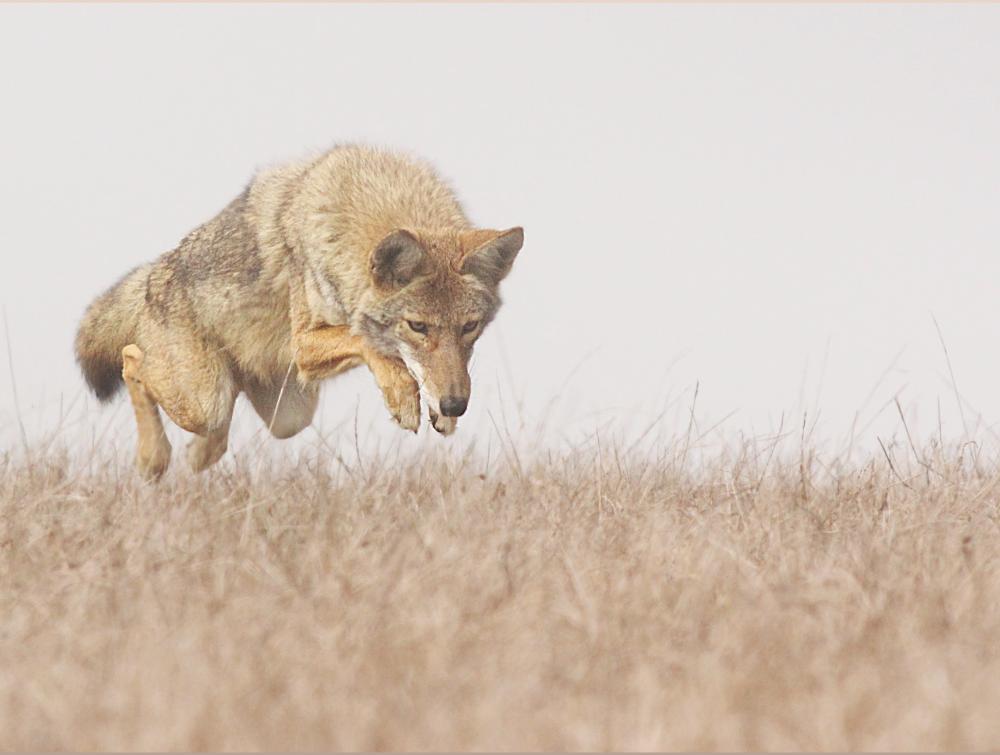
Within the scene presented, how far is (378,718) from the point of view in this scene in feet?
10.2

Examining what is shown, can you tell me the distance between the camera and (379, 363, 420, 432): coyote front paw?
6422mm

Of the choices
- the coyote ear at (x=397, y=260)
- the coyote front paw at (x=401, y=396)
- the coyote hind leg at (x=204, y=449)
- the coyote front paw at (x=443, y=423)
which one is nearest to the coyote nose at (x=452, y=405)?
the coyote front paw at (x=443, y=423)

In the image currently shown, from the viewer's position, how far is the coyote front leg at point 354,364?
6438mm

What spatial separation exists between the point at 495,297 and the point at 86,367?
348 cm

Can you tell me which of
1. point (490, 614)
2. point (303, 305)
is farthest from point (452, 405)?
point (490, 614)

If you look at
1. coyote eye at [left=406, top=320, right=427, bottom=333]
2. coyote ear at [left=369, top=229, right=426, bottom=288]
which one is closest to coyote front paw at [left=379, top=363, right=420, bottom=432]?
coyote eye at [left=406, top=320, right=427, bottom=333]

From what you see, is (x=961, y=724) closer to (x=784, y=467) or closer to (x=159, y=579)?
(x=159, y=579)

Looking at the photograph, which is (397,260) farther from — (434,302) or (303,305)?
(303,305)

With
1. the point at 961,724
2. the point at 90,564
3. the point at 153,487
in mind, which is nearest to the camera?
the point at 961,724

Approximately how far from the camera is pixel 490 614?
4.01 meters

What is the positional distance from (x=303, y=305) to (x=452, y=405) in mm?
1388

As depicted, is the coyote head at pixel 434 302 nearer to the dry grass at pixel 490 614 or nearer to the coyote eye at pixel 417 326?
the coyote eye at pixel 417 326

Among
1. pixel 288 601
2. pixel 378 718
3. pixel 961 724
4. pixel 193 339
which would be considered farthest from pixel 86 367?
pixel 961 724

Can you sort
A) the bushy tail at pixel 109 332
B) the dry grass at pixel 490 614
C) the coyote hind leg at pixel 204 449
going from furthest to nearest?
the bushy tail at pixel 109 332, the coyote hind leg at pixel 204 449, the dry grass at pixel 490 614
